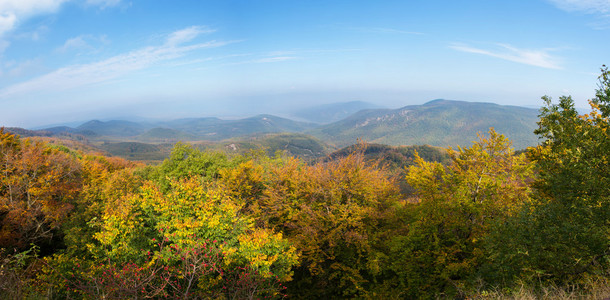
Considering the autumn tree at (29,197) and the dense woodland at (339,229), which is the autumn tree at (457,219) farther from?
the autumn tree at (29,197)

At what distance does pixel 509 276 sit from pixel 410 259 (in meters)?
5.58

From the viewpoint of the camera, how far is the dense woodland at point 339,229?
8930 millimetres

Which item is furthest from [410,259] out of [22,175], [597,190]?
[22,175]

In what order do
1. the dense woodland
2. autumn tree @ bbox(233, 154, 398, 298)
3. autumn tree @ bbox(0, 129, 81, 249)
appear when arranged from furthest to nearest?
autumn tree @ bbox(0, 129, 81, 249), autumn tree @ bbox(233, 154, 398, 298), the dense woodland

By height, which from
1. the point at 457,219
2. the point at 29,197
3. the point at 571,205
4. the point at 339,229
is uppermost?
the point at 571,205

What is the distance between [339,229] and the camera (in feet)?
63.2

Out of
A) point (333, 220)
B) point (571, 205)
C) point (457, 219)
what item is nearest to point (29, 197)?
point (333, 220)

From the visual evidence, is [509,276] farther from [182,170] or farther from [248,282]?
[182,170]

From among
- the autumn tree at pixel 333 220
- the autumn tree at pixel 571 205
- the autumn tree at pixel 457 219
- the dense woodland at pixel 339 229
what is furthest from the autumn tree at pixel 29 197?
the autumn tree at pixel 571 205

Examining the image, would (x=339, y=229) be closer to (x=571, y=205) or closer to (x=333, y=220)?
(x=333, y=220)

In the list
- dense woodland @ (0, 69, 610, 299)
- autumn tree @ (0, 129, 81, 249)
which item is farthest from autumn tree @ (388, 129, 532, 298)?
autumn tree @ (0, 129, 81, 249)

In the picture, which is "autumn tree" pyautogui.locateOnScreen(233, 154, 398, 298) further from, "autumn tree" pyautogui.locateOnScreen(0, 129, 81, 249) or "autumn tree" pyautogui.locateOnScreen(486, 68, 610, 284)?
"autumn tree" pyautogui.locateOnScreen(0, 129, 81, 249)

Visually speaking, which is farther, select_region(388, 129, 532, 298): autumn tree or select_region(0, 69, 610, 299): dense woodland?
select_region(388, 129, 532, 298): autumn tree

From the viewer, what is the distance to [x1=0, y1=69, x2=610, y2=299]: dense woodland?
352 inches
